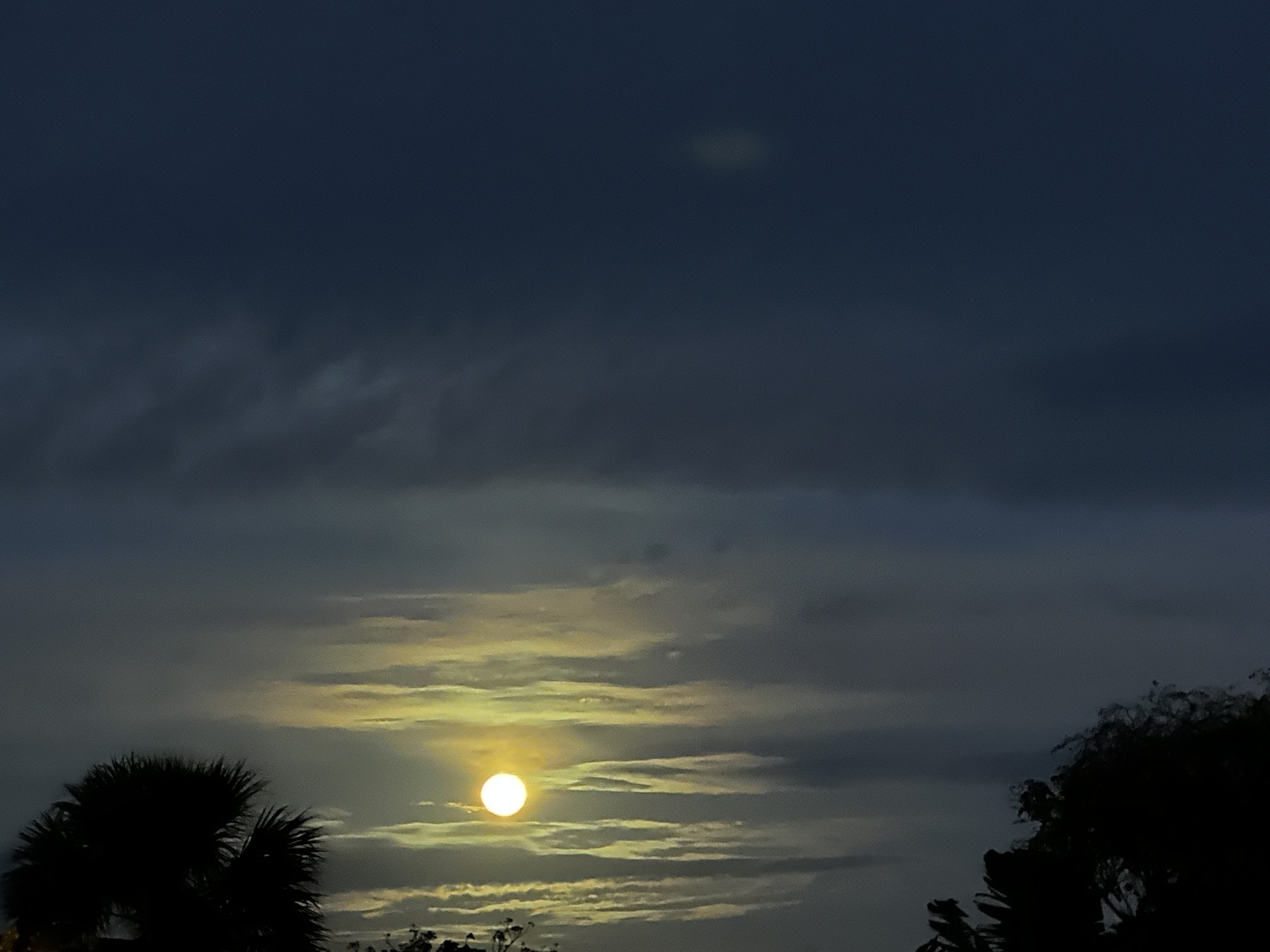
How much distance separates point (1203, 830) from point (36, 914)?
2811cm

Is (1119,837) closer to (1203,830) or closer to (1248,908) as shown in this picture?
(1203,830)

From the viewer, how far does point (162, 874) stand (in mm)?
23625

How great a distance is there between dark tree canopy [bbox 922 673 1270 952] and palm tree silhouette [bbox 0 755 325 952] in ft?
46.1

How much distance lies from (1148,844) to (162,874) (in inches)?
1056

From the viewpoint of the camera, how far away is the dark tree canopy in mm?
30625

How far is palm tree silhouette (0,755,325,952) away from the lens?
23.2 m

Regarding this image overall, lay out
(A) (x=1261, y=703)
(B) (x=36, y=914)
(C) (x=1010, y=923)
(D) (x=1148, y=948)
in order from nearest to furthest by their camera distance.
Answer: (B) (x=36, y=914) → (C) (x=1010, y=923) → (D) (x=1148, y=948) → (A) (x=1261, y=703)

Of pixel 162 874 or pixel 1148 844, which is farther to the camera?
pixel 1148 844

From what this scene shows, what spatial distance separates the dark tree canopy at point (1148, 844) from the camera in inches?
1206

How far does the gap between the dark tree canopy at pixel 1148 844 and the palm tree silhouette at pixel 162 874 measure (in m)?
14.1

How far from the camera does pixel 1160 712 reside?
41406mm

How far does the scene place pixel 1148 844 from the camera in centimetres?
4000

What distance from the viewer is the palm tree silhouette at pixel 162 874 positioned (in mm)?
23250

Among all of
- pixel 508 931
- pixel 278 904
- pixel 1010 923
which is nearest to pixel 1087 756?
pixel 1010 923
